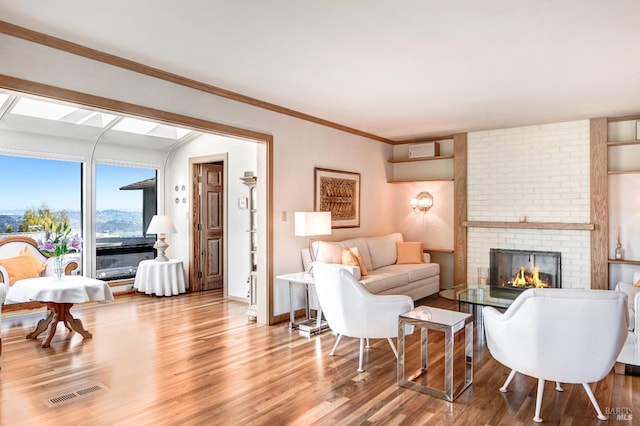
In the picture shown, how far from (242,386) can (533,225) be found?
4.84 metres

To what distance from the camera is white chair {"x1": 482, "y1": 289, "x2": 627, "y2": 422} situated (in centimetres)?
251

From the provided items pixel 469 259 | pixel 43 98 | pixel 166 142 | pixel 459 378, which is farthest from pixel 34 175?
pixel 469 259

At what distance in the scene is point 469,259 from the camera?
676 centimetres

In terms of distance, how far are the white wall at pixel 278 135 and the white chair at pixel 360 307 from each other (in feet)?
5.13

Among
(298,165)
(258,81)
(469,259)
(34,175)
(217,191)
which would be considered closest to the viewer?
(258,81)

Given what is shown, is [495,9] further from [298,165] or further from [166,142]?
[166,142]

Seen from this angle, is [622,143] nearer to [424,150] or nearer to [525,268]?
[525,268]

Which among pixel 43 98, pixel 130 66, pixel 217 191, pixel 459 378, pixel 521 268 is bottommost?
pixel 459 378

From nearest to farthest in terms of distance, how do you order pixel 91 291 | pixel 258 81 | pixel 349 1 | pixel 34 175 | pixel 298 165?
pixel 349 1, pixel 258 81, pixel 91 291, pixel 298 165, pixel 34 175

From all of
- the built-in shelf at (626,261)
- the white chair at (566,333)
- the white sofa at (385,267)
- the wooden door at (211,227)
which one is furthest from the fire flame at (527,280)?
the wooden door at (211,227)

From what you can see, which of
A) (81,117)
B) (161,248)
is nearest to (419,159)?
(161,248)

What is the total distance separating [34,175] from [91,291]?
2.72 metres

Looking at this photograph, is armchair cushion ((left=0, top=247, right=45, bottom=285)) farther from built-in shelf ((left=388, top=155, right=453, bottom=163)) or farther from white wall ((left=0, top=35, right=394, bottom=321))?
built-in shelf ((left=388, top=155, right=453, bottom=163))

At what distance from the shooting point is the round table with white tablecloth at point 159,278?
21.9 ft
